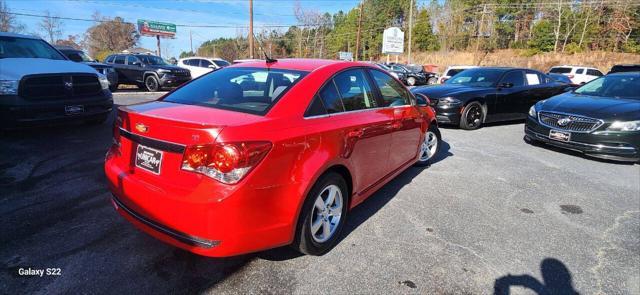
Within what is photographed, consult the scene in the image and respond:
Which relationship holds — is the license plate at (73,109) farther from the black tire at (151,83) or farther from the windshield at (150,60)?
the windshield at (150,60)

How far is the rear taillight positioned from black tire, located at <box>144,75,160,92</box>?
14345 mm

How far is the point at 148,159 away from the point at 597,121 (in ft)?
21.9

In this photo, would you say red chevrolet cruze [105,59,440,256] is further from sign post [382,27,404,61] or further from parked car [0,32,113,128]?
sign post [382,27,404,61]

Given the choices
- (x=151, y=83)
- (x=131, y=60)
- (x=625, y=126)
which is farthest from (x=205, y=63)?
(x=625, y=126)

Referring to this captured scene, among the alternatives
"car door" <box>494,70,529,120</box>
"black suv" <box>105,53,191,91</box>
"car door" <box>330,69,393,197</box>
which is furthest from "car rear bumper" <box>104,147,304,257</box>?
"black suv" <box>105,53,191,91</box>

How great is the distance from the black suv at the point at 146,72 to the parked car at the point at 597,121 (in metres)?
13.4

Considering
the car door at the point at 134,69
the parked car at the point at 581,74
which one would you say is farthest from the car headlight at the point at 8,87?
the parked car at the point at 581,74

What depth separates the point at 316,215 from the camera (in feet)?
8.91

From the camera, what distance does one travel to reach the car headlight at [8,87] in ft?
16.5

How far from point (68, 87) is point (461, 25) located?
62.5 metres

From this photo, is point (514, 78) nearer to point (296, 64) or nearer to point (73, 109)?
point (296, 64)

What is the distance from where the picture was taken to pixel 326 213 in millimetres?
2797

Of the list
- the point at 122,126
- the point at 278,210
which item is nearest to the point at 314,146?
the point at 278,210

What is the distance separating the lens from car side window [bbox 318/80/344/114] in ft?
9.16
